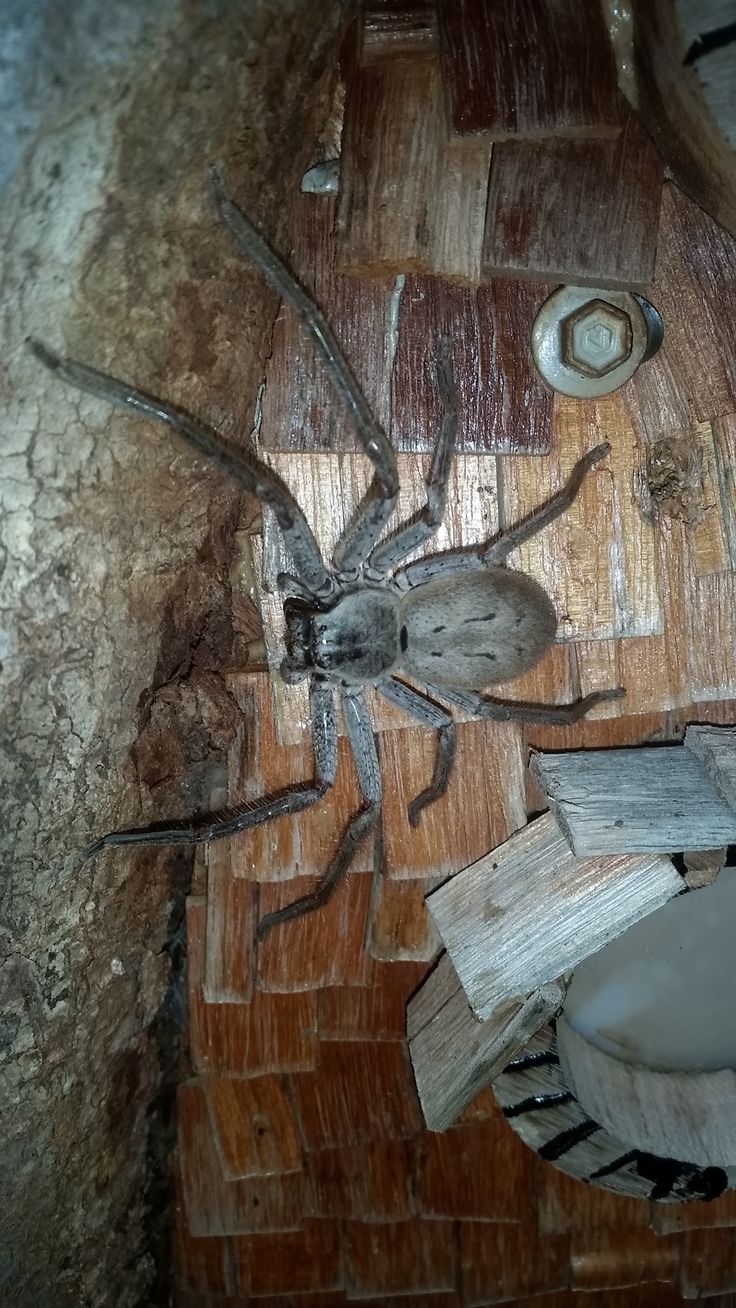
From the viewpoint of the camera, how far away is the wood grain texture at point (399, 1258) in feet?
8.02

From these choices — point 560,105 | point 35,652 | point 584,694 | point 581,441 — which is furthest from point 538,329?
point 35,652

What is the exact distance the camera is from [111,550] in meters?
1.78

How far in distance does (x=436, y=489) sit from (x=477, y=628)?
0.36 m

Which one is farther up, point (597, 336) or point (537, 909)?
point (597, 336)

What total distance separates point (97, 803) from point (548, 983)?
42.1 inches

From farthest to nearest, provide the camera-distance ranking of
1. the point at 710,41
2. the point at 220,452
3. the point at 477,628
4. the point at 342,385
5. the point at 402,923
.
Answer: the point at 402,923, the point at 477,628, the point at 342,385, the point at 220,452, the point at 710,41

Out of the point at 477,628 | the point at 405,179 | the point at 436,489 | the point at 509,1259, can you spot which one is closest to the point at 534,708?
the point at 477,628

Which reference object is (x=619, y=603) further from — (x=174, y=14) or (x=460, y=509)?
(x=174, y=14)

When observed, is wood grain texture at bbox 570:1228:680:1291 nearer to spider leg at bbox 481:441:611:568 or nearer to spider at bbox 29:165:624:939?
spider at bbox 29:165:624:939

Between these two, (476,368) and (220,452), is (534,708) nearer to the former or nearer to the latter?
(476,368)

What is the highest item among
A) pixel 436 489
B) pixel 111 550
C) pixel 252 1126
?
pixel 111 550

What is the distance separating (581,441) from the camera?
2211mm

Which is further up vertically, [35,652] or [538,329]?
[538,329]

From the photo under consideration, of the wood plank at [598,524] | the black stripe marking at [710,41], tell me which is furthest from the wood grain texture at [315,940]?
the black stripe marking at [710,41]
